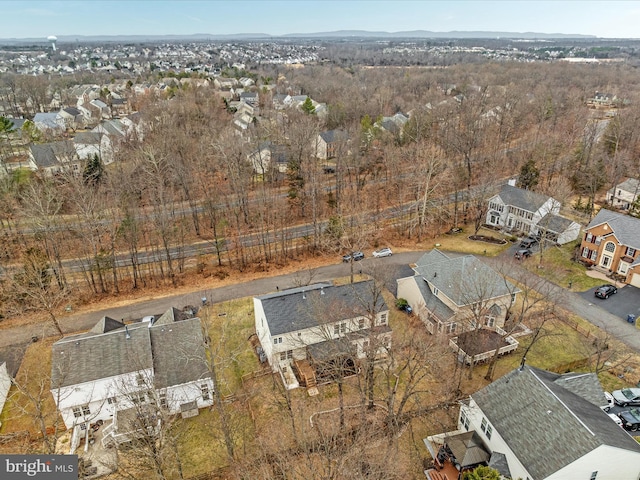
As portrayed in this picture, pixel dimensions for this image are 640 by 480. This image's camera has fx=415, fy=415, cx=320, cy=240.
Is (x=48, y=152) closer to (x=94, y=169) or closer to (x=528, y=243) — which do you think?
(x=94, y=169)

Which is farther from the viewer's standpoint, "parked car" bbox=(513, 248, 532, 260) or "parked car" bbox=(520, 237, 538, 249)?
"parked car" bbox=(520, 237, 538, 249)

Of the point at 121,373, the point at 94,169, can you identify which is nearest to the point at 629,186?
the point at 121,373

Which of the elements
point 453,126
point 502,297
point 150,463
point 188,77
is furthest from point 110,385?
point 188,77

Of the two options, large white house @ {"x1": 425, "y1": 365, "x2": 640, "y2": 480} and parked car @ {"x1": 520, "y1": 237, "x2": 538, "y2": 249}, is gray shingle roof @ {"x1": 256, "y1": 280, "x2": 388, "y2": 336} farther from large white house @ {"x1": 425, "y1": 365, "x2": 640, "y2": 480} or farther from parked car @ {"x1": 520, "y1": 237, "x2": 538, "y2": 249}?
parked car @ {"x1": 520, "y1": 237, "x2": 538, "y2": 249}

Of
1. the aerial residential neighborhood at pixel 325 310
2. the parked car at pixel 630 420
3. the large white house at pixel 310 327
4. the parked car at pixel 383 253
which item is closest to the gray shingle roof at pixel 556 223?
the aerial residential neighborhood at pixel 325 310

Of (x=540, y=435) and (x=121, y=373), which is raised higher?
(x=540, y=435)

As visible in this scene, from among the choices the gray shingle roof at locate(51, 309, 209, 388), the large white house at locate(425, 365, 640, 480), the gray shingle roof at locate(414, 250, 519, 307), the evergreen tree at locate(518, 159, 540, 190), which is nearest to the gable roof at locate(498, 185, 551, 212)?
the evergreen tree at locate(518, 159, 540, 190)
